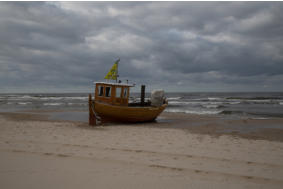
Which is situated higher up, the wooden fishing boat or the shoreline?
the wooden fishing boat

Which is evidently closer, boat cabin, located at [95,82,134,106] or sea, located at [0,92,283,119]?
boat cabin, located at [95,82,134,106]

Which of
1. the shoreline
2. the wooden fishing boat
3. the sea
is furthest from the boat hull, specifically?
the sea

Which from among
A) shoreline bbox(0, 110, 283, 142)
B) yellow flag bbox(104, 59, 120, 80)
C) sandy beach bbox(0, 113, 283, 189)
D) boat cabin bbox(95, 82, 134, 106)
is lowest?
shoreline bbox(0, 110, 283, 142)

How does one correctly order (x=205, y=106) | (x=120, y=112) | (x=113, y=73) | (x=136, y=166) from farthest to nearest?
(x=205, y=106) → (x=113, y=73) → (x=120, y=112) → (x=136, y=166)

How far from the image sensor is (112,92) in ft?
40.8

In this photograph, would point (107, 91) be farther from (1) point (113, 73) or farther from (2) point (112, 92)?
(1) point (113, 73)

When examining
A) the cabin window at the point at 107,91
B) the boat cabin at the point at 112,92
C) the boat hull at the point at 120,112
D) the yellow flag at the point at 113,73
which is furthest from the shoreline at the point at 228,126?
the yellow flag at the point at 113,73

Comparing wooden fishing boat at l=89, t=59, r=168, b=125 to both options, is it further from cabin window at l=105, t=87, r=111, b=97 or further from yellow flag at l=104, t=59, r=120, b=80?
yellow flag at l=104, t=59, r=120, b=80

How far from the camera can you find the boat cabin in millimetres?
12398

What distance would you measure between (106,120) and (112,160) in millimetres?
7877

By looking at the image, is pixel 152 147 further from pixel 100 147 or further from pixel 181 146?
pixel 100 147

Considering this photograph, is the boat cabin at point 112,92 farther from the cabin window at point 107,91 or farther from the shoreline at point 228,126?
the shoreline at point 228,126

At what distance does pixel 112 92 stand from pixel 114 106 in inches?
40.1

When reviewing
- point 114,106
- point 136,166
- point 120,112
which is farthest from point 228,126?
point 136,166
